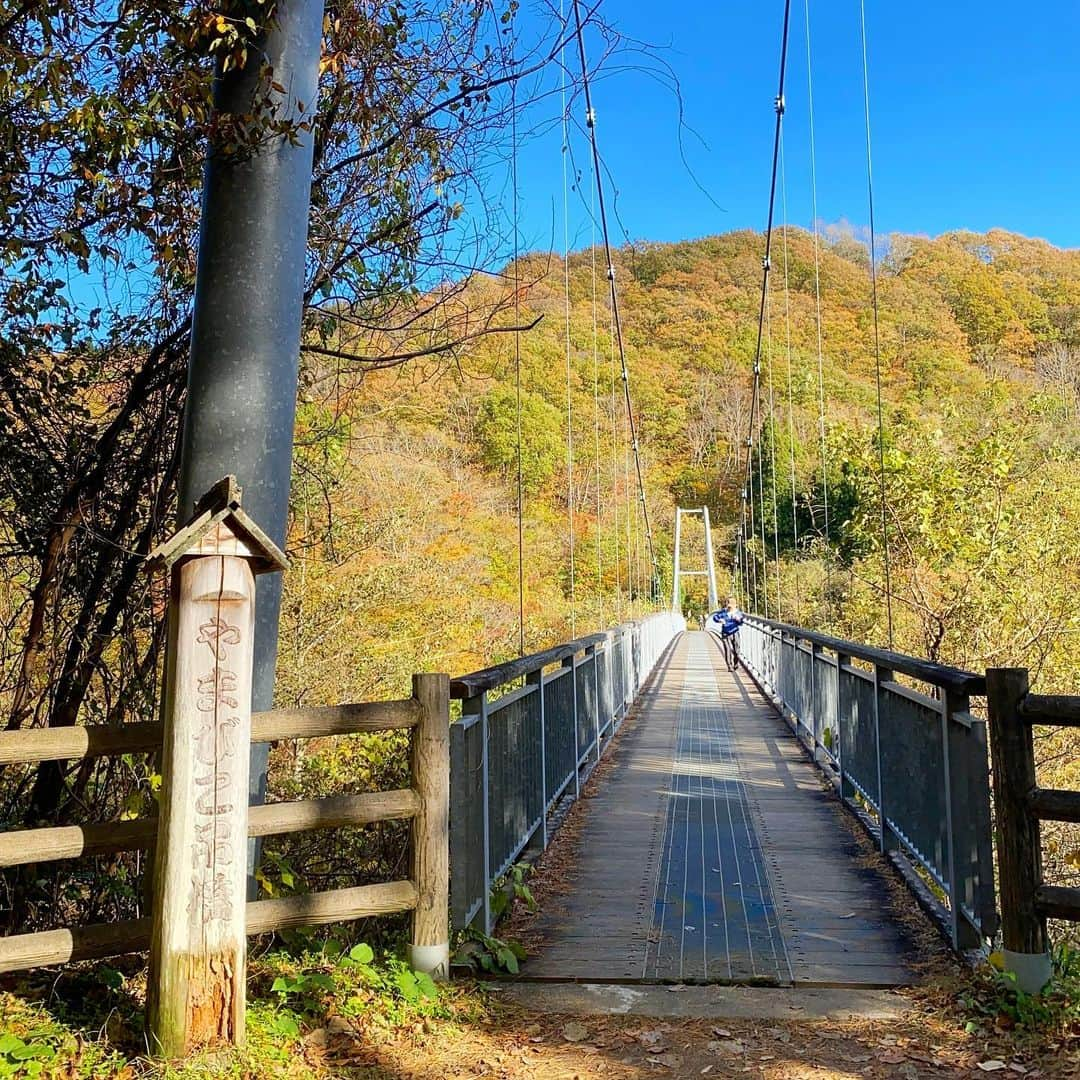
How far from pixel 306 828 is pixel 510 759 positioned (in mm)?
1247

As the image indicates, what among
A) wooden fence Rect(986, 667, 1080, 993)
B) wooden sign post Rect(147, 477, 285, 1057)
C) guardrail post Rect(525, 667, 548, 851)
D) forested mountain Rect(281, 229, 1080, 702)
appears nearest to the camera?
wooden sign post Rect(147, 477, 285, 1057)

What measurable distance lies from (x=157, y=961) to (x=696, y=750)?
588 cm

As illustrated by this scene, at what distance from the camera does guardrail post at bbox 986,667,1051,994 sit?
100 inches

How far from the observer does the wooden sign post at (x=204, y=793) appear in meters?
2.21

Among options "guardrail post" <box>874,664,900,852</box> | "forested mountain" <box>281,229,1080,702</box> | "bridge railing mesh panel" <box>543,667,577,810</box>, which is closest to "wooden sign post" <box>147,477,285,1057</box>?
"forested mountain" <box>281,229,1080,702</box>

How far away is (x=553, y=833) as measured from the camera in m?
4.79

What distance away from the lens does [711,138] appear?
445 centimetres

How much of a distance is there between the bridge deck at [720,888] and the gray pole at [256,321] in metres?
1.32

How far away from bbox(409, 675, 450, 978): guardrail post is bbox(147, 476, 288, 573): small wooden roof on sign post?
0.62 metres

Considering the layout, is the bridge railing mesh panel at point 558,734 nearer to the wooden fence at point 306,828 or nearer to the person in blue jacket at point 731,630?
the wooden fence at point 306,828

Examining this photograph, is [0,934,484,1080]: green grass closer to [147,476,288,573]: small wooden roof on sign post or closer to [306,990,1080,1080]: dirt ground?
[306,990,1080,1080]: dirt ground

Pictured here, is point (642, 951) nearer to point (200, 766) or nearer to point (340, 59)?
point (200, 766)

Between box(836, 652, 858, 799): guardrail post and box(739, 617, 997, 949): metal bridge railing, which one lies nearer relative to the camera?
box(739, 617, 997, 949): metal bridge railing

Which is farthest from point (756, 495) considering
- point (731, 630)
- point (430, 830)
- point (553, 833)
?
point (430, 830)
